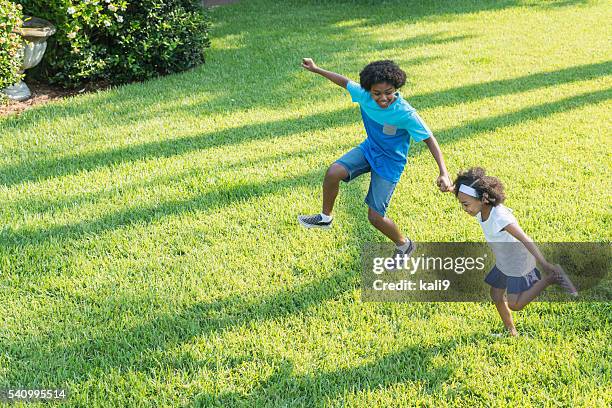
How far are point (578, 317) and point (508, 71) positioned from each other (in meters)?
4.94

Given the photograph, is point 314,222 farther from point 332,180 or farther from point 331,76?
point 331,76

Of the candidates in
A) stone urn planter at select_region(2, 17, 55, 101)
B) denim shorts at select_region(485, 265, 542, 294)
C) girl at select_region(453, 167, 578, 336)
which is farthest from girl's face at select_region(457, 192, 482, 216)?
stone urn planter at select_region(2, 17, 55, 101)

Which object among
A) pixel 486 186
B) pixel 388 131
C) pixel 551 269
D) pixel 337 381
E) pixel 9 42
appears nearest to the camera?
pixel 551 269

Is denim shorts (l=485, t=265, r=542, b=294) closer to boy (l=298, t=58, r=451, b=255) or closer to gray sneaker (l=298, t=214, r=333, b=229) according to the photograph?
boy (l=298, t=58, r=451, b=255)

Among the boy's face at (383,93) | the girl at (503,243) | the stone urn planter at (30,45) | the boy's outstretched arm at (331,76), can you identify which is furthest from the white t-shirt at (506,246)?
the stone urn planter at (30,45)

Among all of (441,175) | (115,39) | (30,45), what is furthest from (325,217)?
(115,39)

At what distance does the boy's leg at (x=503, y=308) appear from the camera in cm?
303

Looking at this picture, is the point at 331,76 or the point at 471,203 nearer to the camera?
the point at 471,203

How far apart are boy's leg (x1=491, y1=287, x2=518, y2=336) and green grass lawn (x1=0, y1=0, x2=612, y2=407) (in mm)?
70

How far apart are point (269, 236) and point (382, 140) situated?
3.45 feet

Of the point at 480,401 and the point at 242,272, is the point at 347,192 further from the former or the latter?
the point at 480,401

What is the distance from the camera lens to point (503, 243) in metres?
2.88

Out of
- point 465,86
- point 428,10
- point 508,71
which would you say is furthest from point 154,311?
point 428,10

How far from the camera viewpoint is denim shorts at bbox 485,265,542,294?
2922 mm
